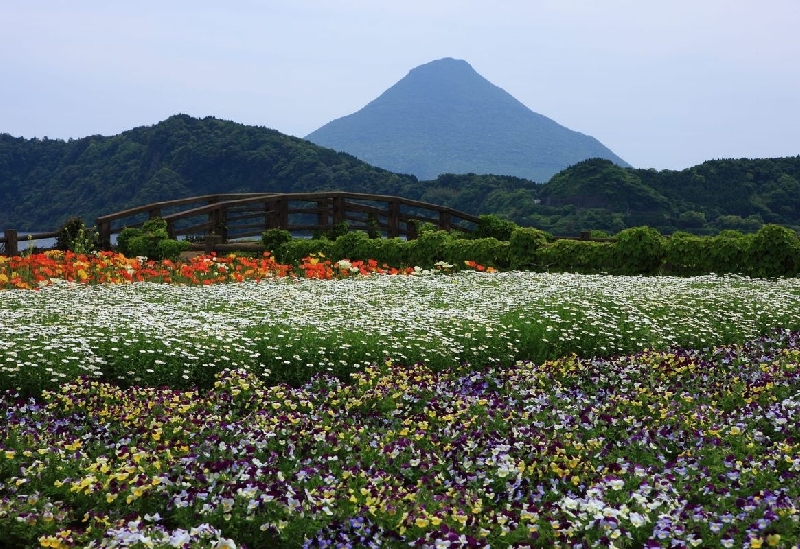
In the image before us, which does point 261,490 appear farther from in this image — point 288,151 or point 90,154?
point 90,154

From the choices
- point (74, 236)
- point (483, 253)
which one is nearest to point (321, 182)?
point (74, 236)

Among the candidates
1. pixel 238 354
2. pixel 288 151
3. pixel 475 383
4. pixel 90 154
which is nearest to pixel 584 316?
pixel 475 383

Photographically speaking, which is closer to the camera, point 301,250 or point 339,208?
point 301,250

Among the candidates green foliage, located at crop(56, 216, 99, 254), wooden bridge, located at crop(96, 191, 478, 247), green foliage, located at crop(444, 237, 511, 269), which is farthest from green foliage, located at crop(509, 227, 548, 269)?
green foliage, located at crop(56, 216, 99, 254)

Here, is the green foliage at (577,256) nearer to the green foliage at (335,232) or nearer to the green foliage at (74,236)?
the green foliage at (335,232)

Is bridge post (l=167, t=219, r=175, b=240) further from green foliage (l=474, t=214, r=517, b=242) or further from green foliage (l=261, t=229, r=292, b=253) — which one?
green foliage (l=474, t=214, r=517, b=242)

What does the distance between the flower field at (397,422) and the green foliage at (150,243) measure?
951cm

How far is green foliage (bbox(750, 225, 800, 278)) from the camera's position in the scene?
17.2 metres

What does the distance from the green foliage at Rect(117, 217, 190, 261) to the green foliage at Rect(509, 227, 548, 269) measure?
9732 millimetres

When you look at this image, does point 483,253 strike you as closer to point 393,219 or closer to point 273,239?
point 273,239

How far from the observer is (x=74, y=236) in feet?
73.2

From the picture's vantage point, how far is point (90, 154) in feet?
262

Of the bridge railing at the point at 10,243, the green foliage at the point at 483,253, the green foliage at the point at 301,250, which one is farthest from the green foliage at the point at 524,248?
the bridge railing at the point at 10,243

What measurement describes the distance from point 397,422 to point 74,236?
18781mm
